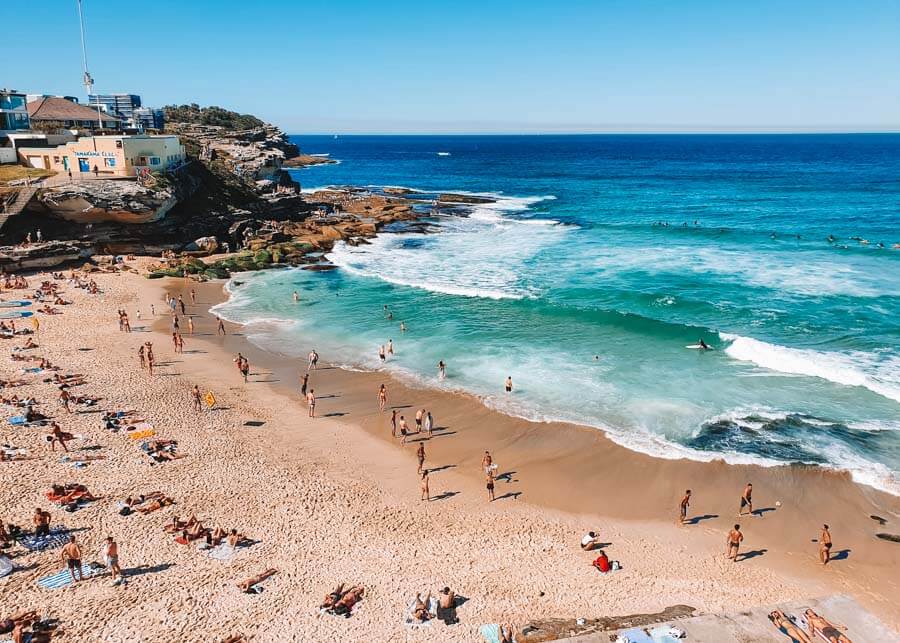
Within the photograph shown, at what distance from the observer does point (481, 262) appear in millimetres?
45531

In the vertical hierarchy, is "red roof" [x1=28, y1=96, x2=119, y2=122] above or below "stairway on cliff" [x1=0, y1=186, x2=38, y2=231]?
above

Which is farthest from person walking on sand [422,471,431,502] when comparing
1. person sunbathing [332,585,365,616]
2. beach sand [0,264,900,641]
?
person sunbathing [332,585,365,616]

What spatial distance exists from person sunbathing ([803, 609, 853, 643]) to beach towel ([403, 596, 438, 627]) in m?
7.69

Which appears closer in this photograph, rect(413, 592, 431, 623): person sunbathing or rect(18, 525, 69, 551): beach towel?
rect(413, 592, 431, 623): person sunbathing

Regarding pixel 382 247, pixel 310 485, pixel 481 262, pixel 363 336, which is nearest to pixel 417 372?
pixel 363 336

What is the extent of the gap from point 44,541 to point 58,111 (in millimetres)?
55652

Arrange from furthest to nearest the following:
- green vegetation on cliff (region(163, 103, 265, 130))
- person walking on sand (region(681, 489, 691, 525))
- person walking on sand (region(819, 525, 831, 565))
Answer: green vegetation on cliff (region(163, 103, 265, 130))
person walking on sand (region(681, 489, 691, 525))
person walking on sand (region(819, 525, 831, 565))

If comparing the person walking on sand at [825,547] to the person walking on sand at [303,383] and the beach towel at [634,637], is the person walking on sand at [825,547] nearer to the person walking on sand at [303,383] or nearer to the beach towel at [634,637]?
the beach towel at [634,637]

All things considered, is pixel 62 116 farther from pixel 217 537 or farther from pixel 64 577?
pixel 217 537

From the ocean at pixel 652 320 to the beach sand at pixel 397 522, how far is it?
212 cm

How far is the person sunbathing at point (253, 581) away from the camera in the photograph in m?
13.9

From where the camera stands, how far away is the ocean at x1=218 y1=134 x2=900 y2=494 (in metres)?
21.7

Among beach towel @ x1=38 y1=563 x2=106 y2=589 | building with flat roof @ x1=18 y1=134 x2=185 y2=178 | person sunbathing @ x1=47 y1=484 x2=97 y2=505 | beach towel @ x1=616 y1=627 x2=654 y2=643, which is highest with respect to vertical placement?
building with flat roof @ x1=18 y1=134 x2=185 y2=178

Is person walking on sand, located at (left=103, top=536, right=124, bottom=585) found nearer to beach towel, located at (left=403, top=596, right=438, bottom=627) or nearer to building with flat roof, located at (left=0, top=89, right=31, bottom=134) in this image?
beach towel, located at (left=403, top=596, right=438, bottom=627)
